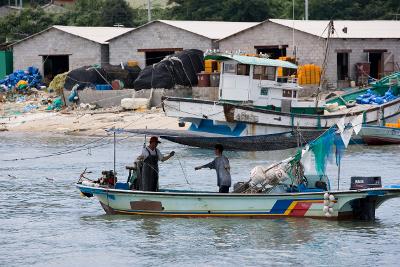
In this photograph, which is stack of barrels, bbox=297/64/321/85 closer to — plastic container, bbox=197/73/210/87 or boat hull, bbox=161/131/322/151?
plastic container, bbox=197/73/210/87

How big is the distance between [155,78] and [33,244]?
24.2 m

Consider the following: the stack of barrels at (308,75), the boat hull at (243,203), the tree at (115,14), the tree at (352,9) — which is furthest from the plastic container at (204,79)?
the boat hull at (243,203)

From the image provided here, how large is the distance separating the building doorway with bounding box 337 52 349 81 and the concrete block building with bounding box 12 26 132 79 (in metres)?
10.6

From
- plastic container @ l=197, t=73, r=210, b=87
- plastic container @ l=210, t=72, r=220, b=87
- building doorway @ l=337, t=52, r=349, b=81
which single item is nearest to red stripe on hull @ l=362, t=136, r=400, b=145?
plastic container @ l=210, t=72, r=220, b=87

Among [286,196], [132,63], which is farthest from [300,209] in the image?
[132,63]

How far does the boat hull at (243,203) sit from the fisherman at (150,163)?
0.31 meters

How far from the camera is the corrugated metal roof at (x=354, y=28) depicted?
4581cm

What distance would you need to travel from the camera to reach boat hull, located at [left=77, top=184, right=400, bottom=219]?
20.0m

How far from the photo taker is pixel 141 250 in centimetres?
1897

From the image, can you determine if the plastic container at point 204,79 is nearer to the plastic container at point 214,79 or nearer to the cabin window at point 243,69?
the plastic container at point 214,79

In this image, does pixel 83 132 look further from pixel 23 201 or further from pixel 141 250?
pixel 141 250

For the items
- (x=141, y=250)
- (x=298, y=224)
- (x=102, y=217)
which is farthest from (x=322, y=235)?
(x=102, y=217)

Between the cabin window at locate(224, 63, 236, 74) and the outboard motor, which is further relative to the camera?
the cabin window at locate(224, 63, 236, 74)

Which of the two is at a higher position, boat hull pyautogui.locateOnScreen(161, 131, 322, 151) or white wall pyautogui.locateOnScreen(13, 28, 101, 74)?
white wall pyautogui.locateOnScreen(13, 28, 101, 74)
